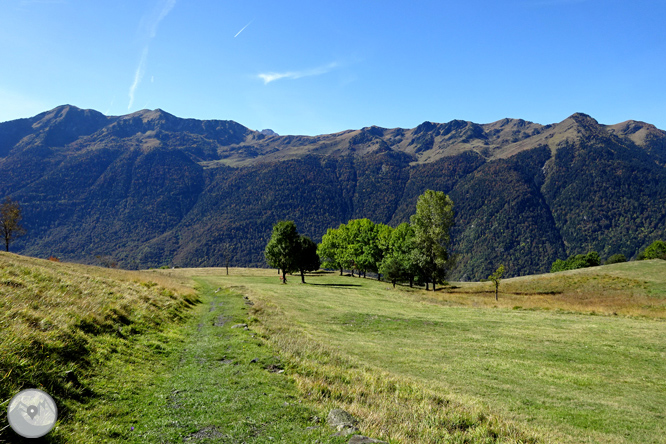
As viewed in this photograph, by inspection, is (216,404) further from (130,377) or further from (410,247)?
(410,247)

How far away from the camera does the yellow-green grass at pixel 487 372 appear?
10.7 meters

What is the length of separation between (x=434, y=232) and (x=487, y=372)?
174 ft

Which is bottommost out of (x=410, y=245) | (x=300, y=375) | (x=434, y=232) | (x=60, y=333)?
(x=300, y=375)

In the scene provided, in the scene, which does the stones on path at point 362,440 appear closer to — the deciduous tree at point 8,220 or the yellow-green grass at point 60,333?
the yellow-green grass at point 60,333

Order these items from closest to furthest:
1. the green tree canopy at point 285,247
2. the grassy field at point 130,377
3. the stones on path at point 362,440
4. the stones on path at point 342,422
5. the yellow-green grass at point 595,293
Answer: the stones on path at point 362,440 < the grassy field at point 130,377 < the stones on path at point 342,422 < the yellow-green grass at point 595,293 < the green tree canopy at point 285,247

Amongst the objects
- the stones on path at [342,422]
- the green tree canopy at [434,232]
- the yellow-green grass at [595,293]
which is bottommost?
the yellow-green grass at [595,293]

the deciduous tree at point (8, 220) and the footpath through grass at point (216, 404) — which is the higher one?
the deciduous tree at point (8, 220)

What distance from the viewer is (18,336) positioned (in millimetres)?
9539

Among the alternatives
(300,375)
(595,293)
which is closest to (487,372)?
(300,375)

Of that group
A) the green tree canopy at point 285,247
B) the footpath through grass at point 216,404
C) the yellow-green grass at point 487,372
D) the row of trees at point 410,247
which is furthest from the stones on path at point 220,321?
the row of trees at point 410,247

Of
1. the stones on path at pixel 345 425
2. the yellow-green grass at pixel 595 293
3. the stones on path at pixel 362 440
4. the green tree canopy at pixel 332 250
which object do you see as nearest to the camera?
the stones on path at pixel 362 440

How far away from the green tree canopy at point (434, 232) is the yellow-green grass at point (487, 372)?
103 ft

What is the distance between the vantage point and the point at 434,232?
69500 millimetres

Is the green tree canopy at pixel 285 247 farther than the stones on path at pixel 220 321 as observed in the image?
Yes
